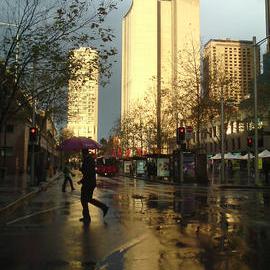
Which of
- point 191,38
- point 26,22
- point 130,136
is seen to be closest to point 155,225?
point 26,22

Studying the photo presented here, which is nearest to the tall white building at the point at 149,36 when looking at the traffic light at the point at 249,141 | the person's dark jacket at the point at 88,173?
the traffic light at the point at 249,141

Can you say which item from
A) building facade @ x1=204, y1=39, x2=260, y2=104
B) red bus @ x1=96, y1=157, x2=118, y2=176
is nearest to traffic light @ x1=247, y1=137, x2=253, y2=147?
building facade @ x1=204, y1=39, x2=260, y2=104

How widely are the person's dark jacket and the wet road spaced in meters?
1.09

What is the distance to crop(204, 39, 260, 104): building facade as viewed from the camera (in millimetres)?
46812

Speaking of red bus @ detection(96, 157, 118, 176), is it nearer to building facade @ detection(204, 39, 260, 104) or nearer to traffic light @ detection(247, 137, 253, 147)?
building facade @ detection(204, 39, 260, 104)

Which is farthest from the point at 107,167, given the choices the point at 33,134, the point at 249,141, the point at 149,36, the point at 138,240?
the point at 138,240

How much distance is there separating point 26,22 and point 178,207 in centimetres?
934

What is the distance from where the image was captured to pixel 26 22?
781 inches

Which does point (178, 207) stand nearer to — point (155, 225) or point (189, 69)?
point (155, 225)

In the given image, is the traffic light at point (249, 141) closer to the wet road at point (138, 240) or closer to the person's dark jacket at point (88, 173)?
the wet road at point (138, 240)

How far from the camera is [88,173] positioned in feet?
46.9

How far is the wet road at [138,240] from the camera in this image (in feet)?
27.3

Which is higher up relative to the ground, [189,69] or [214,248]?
[189,69]

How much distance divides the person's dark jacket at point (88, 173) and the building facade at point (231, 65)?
3211 centimetres
